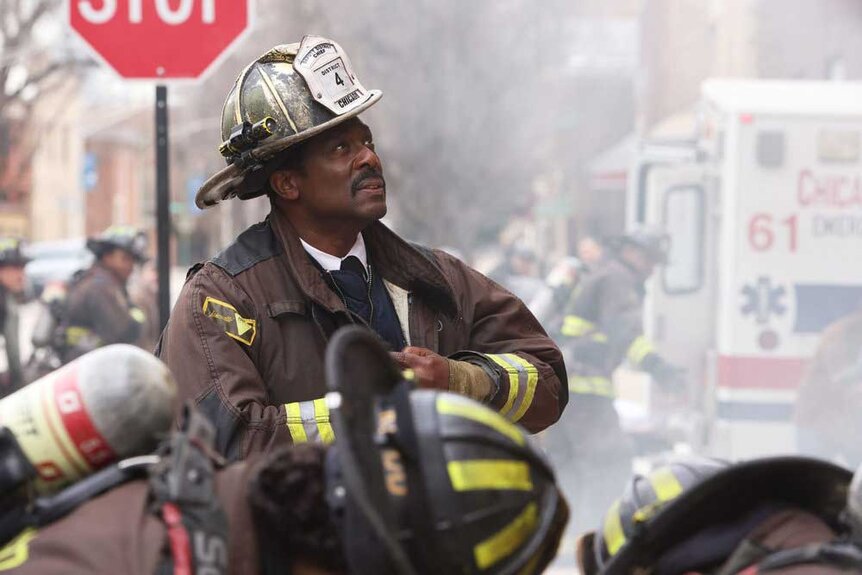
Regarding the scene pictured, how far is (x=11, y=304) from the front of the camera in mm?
10711

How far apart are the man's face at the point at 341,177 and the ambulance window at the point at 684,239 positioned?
21.0 ft

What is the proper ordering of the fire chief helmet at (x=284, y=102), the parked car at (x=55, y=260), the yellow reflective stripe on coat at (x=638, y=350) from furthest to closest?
the parked car at (x=55, y=260) < the yellow reflective stripe on coat at (x=638, y=350) < the fire chief helmet at (x=284, y=102)

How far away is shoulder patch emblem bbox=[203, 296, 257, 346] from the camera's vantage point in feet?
9.29

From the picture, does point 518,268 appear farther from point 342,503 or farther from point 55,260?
point 55,260

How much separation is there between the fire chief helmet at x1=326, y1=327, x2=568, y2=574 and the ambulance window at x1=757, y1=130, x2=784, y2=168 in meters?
6.96

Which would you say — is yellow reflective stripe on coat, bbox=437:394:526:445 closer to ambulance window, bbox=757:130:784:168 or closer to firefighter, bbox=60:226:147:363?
ambulance window, bbox=757:130:784:168

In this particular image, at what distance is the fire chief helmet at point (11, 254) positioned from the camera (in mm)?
10812

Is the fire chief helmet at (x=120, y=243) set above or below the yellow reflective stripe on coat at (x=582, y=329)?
above

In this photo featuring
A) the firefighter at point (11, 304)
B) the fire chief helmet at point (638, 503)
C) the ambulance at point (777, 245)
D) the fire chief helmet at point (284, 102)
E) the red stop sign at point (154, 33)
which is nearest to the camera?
the fire chief helmet at point (638, 503)

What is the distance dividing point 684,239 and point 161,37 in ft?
18.6

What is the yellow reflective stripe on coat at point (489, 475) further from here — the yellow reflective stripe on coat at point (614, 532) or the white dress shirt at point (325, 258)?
the white dress shirt at point (325, 258)

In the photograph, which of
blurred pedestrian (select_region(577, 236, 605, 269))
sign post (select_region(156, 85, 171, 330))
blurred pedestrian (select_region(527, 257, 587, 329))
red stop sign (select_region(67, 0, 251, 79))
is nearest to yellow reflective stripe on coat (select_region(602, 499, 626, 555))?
sign post (select_region(156, 85, 171, 330))

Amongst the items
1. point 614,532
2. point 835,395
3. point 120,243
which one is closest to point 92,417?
point 614,532

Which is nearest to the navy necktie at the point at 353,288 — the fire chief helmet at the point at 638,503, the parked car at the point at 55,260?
the fire chief helmet at the point at 638,503
